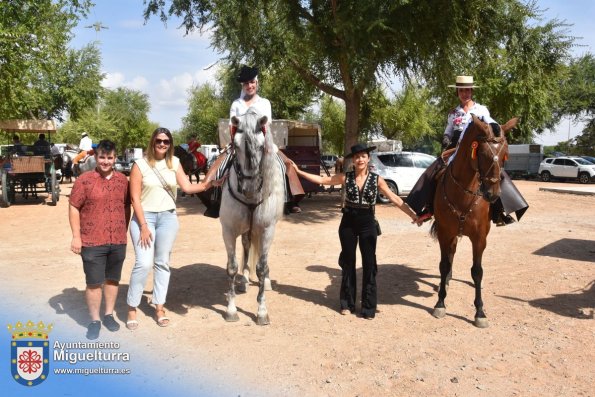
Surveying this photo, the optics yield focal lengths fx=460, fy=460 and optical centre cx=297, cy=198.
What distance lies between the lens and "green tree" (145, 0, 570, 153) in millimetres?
12578

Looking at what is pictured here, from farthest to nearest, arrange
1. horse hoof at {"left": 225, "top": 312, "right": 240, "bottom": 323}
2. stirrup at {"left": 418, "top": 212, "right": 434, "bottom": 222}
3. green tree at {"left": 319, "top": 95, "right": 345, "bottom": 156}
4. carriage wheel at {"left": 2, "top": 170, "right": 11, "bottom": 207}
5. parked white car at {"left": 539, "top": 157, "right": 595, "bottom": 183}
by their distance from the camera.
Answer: green tree at {"left": 319, "top": 95, "right": 345, "bottom": 156}, parked white car at {"left": 539, "top": 157, "right": 595, "bottom": 183}, carriage wheel at {"left": 2, "top": 170, "right": 11, "bottom": 207}, stirrup at {"left": 418, "top": 212, "right": 434, "bottom": 222}, horse hoof at {"left": 225, "top": 312, "right": 240, "bottom": 323}

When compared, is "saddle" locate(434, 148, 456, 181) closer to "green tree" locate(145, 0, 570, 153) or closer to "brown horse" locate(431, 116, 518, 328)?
"brown horse" locate(431, 116, 518, 328)

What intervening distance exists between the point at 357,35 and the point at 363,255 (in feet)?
28.0

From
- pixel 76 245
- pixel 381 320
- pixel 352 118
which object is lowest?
pixel 381 320

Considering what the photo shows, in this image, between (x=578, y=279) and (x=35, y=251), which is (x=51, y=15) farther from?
(x=578, y=279)

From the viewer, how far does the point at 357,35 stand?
1255 centimetres

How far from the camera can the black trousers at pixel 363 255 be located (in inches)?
224

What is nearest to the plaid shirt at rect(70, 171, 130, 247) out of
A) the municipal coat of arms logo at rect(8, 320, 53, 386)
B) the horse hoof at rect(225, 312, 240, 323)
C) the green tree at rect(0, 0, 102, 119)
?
the municipal coat of arms logo at rect(8, 320, 53, 386)

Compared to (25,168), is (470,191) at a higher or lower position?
lower

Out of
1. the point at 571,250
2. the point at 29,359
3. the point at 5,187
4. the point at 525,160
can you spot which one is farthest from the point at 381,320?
the point at 525,160

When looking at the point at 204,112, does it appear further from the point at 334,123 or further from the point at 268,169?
the point at 268,169

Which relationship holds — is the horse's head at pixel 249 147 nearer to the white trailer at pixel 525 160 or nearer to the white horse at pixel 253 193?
the white horse at pixel 253 193

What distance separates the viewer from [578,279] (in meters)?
7.27

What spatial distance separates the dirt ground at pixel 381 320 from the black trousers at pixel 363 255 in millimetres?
253
